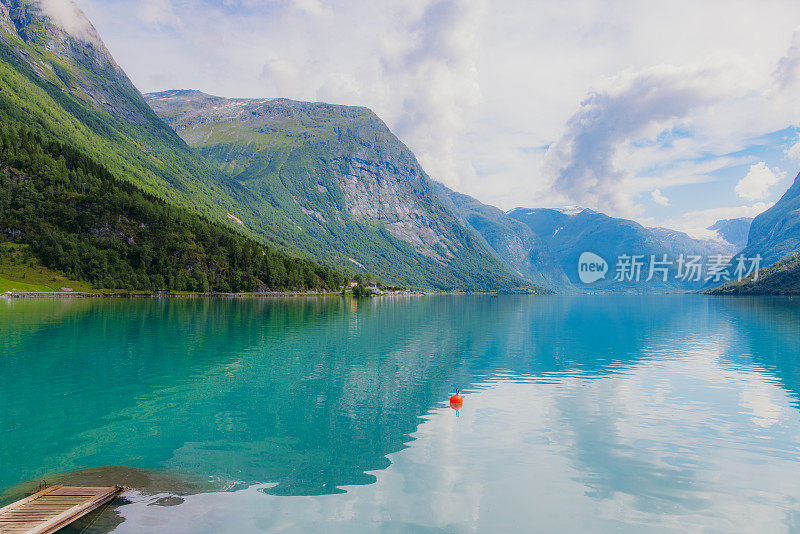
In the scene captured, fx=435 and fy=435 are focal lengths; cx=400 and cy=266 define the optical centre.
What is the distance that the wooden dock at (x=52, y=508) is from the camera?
534 inches

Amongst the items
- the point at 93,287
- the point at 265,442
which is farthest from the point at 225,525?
the point at 93,287

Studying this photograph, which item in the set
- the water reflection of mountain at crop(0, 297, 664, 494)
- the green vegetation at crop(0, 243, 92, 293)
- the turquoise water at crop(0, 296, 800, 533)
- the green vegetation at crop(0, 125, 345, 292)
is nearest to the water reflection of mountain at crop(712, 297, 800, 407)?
the turquoise water at crop(0, 296, 800, 533)

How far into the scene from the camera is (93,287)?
166 metres

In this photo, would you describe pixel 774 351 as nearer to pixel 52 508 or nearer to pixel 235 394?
pixel 235 394

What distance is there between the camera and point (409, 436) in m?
25.2

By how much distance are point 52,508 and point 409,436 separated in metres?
16.2

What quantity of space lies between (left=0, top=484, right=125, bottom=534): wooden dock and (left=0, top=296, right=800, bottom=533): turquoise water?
797 millimetres

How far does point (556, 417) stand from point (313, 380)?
65.3 feet

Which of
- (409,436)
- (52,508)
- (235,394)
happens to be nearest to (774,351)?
(409,436)

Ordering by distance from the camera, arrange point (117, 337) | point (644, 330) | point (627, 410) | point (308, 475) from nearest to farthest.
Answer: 1. point (308, 475)
2. point (627, 410)
3. point (117, 337)
4. point (644, 330)

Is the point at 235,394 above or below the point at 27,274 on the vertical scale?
below

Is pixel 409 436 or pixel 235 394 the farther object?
pixel 235 394

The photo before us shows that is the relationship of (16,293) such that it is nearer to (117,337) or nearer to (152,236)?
(152,236)

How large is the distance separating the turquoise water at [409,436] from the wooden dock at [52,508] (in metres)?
0.80
